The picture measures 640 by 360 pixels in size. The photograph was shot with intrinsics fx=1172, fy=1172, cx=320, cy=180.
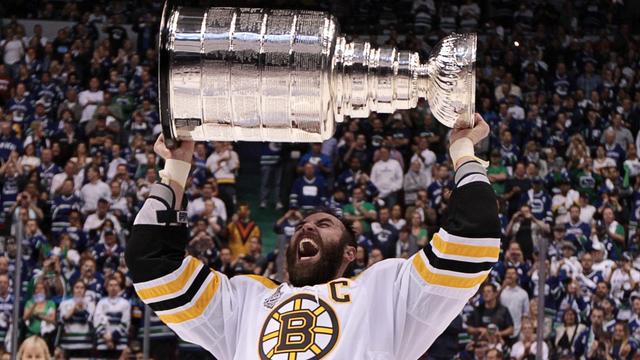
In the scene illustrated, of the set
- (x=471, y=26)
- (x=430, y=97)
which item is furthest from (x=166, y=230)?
(x=471, y=26)

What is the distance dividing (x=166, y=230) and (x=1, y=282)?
4.62 meters

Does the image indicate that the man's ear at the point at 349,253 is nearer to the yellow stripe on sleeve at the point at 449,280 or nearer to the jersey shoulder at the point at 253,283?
the jersey shoulder at the point at 253,283

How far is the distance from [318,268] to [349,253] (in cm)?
16

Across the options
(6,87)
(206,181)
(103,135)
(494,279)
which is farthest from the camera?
(6,87)

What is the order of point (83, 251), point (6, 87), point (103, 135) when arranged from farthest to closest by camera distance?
point (6, 87)
point (103, 135)
point (83, 251)

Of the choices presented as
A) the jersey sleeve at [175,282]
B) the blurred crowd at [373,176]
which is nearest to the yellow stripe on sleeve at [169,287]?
the jersey sleeve at [175,282]

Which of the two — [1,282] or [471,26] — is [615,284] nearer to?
[1,282]

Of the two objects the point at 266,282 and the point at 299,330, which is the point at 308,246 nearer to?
the point at 266,282

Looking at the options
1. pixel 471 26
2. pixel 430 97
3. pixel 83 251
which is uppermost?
pixel 430 97

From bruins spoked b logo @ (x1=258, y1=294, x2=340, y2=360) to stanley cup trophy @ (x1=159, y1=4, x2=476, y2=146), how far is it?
1.83 feet

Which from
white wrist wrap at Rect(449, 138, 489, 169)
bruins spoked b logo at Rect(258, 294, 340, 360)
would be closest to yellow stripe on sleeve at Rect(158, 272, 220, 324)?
bruins spoked b logo at Rect(258, 294, 340, 360)

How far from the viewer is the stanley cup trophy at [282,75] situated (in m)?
3.48

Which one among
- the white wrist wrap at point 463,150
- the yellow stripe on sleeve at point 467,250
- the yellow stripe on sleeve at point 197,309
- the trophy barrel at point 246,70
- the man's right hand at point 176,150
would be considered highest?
the trophy barrel at point 246,70

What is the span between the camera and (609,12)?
643 inches
